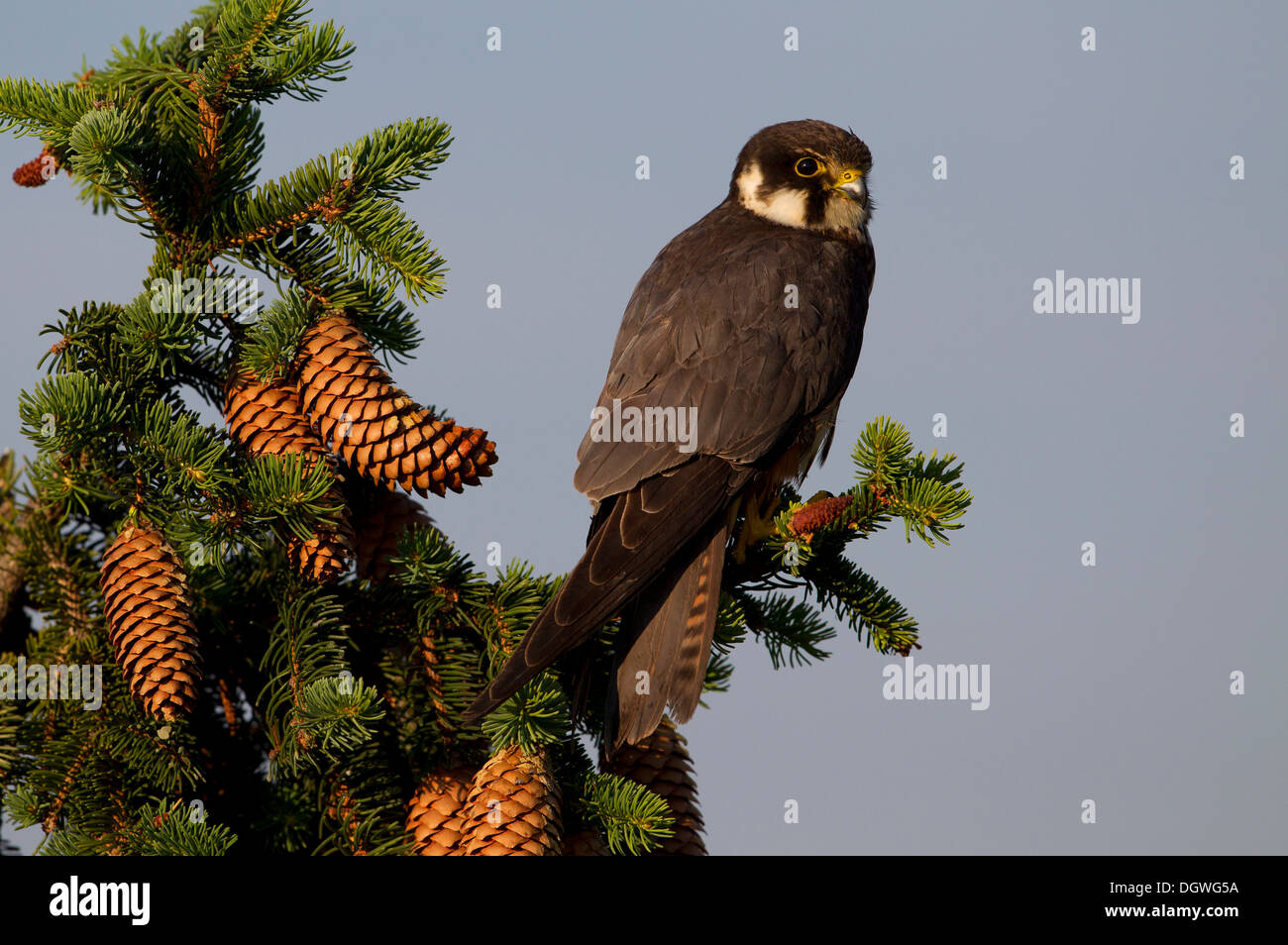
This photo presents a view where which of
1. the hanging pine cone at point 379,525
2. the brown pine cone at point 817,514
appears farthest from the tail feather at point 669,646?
the hanging pine cone at point 379,525

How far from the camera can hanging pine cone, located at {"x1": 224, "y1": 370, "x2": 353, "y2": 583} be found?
265cm

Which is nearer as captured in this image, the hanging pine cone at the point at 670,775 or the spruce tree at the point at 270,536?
the spruce tree at the point at 270,536

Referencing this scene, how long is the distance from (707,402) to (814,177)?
121 centimetres

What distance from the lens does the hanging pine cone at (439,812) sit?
2.57 metres

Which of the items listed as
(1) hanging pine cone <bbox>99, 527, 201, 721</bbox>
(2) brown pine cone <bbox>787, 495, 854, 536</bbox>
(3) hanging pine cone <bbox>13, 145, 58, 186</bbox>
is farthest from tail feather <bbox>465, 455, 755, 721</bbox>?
(3) hanging pine cone <bbox>13, 145, 58, 186</bbox>

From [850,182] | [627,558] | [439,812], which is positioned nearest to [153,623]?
[439,812]

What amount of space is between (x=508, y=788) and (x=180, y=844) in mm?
685

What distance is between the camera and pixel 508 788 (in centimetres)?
248

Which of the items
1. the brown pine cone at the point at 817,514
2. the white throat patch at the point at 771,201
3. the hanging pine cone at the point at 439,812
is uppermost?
the white throat patch at the point at 771,201

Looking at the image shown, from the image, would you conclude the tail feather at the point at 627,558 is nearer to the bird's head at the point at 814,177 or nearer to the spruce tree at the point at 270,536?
the spruce tree at the point at 270,536

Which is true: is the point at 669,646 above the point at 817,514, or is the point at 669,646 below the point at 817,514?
below

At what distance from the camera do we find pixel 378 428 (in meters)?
2.73

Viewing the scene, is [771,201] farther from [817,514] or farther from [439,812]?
[439,812]

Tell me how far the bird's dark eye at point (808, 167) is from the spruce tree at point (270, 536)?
1.64 m
